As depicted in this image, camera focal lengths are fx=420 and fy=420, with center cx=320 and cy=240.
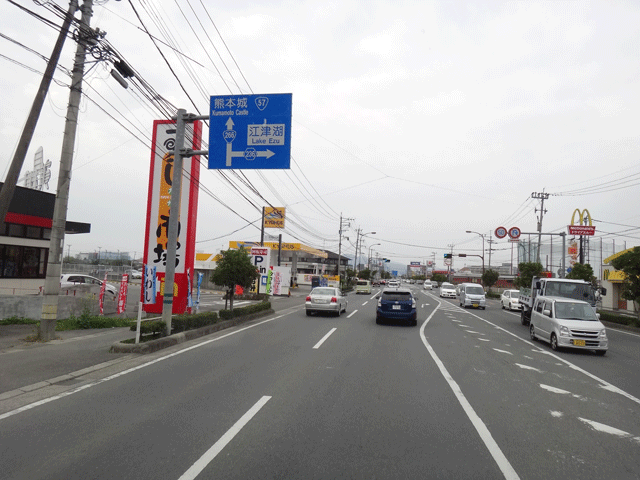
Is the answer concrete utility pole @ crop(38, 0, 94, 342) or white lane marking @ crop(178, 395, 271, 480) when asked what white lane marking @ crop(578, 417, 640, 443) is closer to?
white lane marking @ crop(178, 395, 271, 480)

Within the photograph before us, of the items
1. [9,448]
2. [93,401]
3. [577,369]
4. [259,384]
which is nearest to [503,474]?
[259,384]

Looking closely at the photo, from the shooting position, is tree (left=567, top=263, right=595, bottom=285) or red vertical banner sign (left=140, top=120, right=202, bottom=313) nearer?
red vertical banner sign (left=140, top=120, right=202, bottom=313)

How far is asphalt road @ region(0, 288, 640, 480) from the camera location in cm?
423

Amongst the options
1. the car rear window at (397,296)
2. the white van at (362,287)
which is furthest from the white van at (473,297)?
the white van at (362,287)

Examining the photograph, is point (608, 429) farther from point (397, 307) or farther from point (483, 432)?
point (397, 307)

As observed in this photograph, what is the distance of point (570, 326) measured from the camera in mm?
12422

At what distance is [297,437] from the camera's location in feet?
16.3

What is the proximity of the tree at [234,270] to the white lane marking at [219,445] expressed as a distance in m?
11.5

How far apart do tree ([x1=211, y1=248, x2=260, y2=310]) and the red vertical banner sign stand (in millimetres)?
1784

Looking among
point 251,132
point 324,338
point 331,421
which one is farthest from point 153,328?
point 331,421

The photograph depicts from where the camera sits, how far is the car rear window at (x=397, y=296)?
18000 millimetres

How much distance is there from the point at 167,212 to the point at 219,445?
15.6m

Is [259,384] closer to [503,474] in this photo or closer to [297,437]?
[297,437]

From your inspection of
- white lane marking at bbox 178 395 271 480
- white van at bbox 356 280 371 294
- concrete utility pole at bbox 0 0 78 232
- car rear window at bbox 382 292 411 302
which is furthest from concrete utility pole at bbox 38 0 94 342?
white van at bbox 356 280 371 294
